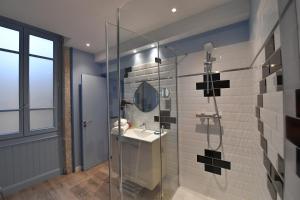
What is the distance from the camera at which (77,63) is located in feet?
9.77

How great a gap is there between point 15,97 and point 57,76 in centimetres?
69

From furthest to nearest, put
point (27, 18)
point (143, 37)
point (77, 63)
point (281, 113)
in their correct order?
point (77, 63), point (143, 37), point (27, 18), point (281, 113)

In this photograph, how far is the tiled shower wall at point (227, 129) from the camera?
1666 millimetres

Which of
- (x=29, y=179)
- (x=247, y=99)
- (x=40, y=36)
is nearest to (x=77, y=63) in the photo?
(x=40, y=36)

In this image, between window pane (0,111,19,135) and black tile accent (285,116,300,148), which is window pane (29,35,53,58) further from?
black tile accent (285,116,300,148)

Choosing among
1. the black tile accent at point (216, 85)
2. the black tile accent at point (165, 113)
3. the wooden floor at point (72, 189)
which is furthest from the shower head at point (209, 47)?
the wooden floor at point (72, 189)

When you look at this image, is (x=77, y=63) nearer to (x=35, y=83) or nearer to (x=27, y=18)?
(x=35, y=83)

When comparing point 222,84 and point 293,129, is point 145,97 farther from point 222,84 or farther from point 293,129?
point 293,129

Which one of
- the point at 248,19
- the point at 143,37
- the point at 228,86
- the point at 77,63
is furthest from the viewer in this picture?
the point at 77,63

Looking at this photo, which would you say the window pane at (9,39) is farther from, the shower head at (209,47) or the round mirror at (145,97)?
the shower head at (209,47)

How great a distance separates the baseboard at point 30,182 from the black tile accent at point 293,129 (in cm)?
314

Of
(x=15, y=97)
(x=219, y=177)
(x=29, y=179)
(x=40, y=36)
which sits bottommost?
(x=29, y=179)

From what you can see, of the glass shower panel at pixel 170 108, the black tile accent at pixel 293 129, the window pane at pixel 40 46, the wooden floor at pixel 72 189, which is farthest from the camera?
the window pane at pixel 40 46

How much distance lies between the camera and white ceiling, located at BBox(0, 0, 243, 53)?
1.66 metres
